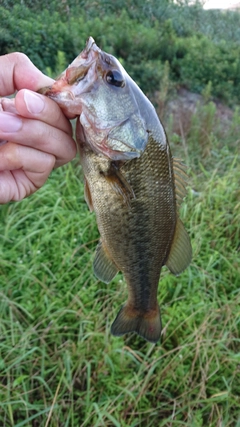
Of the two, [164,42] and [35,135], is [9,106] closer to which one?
[35,135]

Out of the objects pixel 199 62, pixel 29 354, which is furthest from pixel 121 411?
pixel 199 62

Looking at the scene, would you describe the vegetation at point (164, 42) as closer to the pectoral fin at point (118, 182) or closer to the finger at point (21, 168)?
the finger at point (21, 168)

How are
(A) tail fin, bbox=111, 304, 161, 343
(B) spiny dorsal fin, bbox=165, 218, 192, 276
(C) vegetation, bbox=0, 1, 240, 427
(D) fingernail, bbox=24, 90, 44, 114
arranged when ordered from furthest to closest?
(C) vegetation, bbox=0, 1, 240, 427 < (A) tail fin, bbox=111, 304, 161, 343 < (B) spiny dorsal fin, bbox=165, 218, 192, 276 < (D) fingernail, bbox=24, 90, 44, 114

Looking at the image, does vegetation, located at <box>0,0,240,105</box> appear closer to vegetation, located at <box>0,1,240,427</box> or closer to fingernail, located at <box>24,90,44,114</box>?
vegetation, located at <box>0,1,240,427</box>

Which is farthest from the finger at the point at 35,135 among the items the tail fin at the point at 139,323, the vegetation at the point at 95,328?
the tail fin at the point at 139,323

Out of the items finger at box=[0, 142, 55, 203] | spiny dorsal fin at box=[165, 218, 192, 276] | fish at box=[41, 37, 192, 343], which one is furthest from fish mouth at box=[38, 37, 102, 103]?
spiny dorsal fin at box=[165, 218, 192, 276]

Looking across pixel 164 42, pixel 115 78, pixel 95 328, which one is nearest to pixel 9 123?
pixel 115 78
